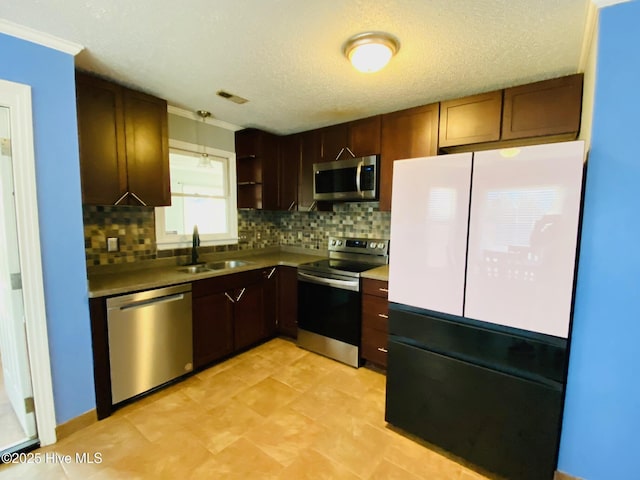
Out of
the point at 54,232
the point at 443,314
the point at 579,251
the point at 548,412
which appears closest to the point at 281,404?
the point at 443,314

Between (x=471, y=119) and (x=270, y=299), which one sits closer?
(x=471, y=119)

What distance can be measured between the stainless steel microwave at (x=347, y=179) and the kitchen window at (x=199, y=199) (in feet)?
3.51

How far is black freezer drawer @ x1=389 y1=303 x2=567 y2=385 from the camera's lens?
1405 millimetres

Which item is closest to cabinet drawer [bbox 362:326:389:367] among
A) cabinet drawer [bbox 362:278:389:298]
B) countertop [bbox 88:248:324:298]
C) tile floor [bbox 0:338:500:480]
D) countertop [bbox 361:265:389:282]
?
tile floor [bbox 0:338:500:480]

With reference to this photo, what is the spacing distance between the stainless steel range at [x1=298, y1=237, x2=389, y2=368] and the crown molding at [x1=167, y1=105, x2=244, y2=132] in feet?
5.91

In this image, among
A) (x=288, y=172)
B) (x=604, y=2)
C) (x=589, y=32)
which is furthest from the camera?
(x=288, y=172)

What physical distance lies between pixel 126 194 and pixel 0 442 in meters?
1.69

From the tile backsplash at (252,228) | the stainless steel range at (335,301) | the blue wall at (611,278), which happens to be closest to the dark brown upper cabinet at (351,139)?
the tile backsplash at (252,228)

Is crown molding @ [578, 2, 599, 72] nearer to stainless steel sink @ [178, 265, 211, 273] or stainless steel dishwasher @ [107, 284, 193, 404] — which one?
stainless steel dishwasher @ [107, 284, 193, 404]

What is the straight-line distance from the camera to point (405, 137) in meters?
2.65

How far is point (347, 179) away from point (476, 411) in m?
2.16

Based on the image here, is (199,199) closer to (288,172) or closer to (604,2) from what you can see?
(288,172)

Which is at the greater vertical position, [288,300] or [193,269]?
[193,269]

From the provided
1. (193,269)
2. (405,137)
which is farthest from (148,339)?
(405,137)
